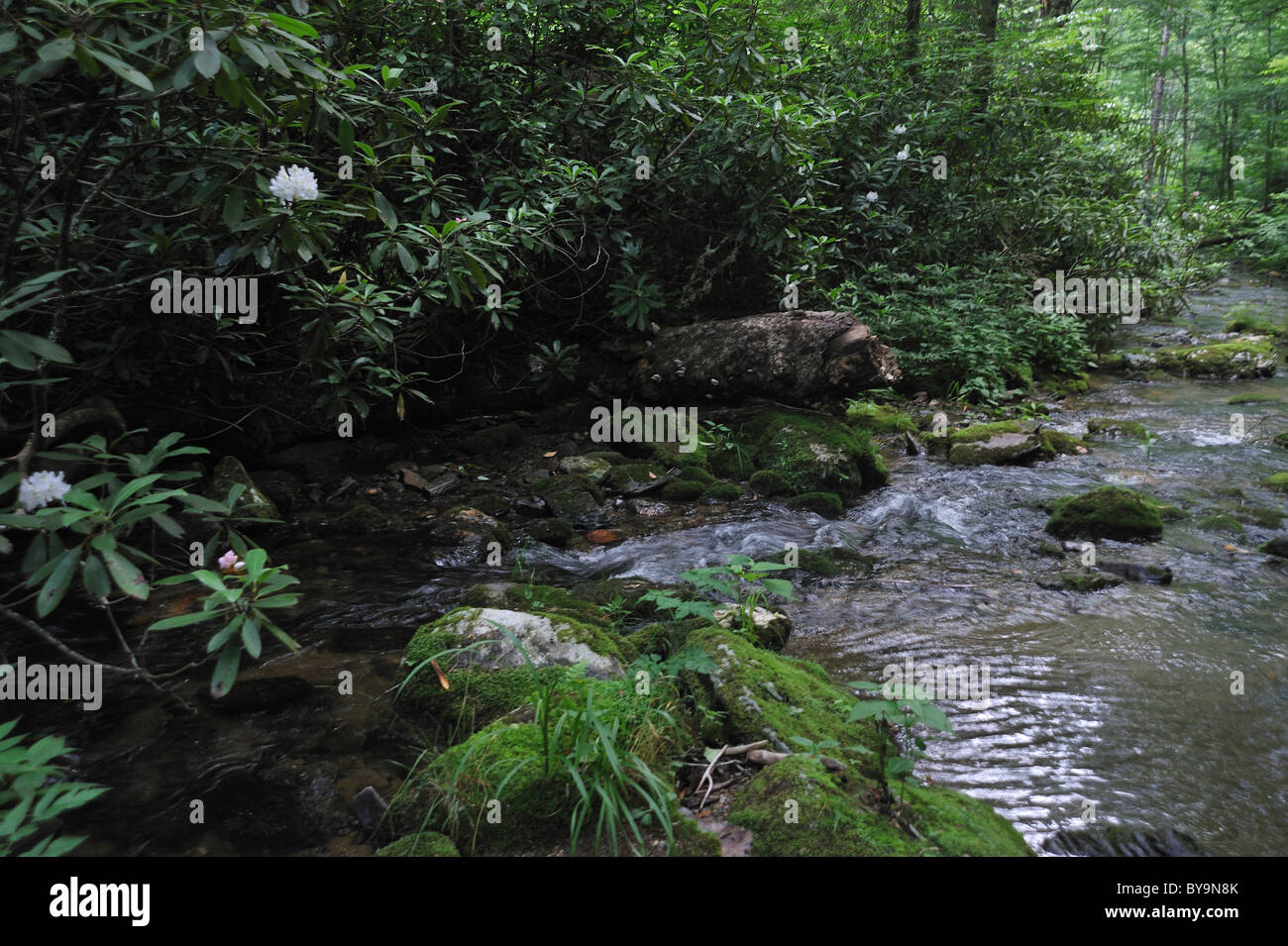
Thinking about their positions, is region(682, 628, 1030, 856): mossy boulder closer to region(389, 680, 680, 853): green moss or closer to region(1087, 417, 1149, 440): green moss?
region(389, 680, 680, 853): green moss

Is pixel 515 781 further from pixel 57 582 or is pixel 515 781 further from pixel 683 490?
pixel 683 490

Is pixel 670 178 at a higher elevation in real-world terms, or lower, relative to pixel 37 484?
higher

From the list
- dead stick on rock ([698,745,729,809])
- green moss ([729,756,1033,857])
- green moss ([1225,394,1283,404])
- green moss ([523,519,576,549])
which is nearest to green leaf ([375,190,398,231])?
green moss ([523,519,576,549])

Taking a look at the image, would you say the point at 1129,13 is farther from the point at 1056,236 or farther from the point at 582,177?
the point at 582,177

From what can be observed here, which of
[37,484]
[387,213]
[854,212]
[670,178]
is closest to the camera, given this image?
[37,484]

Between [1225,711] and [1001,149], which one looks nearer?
[1225,711]

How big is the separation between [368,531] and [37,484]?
10.6 ft

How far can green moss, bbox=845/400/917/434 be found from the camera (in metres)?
Answer: 7.91

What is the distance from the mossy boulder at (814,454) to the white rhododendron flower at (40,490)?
16.4 ft

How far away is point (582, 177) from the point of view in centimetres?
655

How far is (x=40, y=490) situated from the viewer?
215 cm

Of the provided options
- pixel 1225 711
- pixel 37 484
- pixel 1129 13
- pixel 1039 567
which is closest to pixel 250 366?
pixel 37 484

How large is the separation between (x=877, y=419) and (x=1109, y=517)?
10.7ft

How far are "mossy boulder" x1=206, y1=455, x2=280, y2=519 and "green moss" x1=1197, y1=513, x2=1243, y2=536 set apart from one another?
22.7 ft
